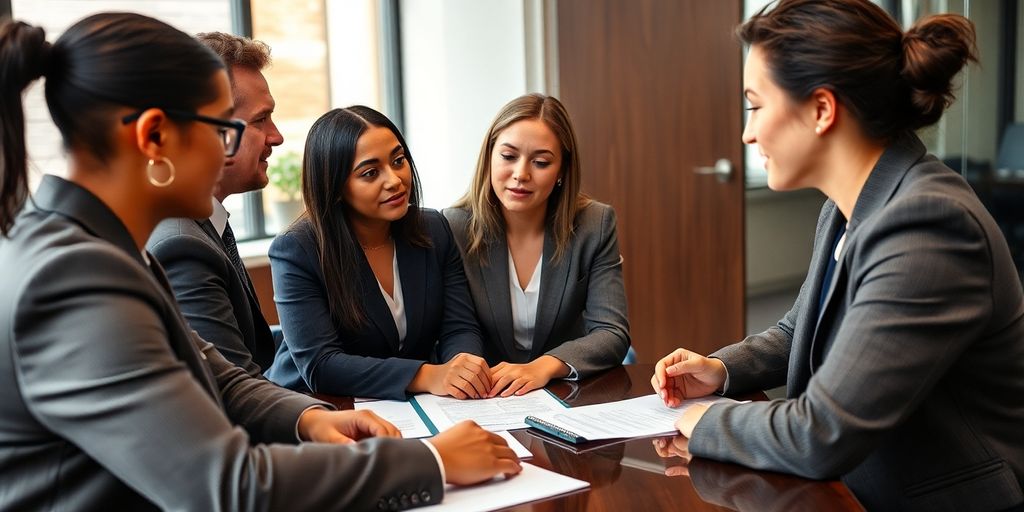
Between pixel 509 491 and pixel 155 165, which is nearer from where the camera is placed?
pixel 155 165

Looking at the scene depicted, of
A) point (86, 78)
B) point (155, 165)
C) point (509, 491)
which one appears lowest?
point (509, 491)

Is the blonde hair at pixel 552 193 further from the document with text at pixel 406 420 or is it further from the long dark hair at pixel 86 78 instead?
the long dark hair at pixel 86 78

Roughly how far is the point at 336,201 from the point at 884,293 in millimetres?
1288

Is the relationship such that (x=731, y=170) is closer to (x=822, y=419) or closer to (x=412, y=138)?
(x=412, y=138)

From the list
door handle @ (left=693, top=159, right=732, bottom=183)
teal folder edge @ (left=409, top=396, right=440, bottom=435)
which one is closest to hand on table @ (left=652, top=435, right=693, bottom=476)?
teal folder edge @ (left=409, top=396, right=440, bottom=435)

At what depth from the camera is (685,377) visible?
174 centimetres

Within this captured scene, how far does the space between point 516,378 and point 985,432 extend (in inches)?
32.5

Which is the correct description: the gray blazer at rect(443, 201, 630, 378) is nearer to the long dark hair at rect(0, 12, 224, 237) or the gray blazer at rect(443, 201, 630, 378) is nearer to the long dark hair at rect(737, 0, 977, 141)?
the long dark hair at rect(737, 0, 977, 141)

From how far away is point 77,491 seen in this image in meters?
1.08

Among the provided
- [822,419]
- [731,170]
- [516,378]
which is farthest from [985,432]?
[731,170]

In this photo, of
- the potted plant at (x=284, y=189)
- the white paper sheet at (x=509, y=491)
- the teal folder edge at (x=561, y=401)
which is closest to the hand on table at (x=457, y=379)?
the teal folder edge at (x=561, y=401)

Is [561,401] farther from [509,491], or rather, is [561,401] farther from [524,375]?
[509,491]

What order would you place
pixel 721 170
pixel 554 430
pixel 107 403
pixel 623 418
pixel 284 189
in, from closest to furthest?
pixel 107 403, pixel 554 430, pixel 623 418, pixel 721 170, pixel 284 189

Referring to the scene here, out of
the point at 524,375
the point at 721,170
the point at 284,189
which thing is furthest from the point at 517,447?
the point at 284,189
